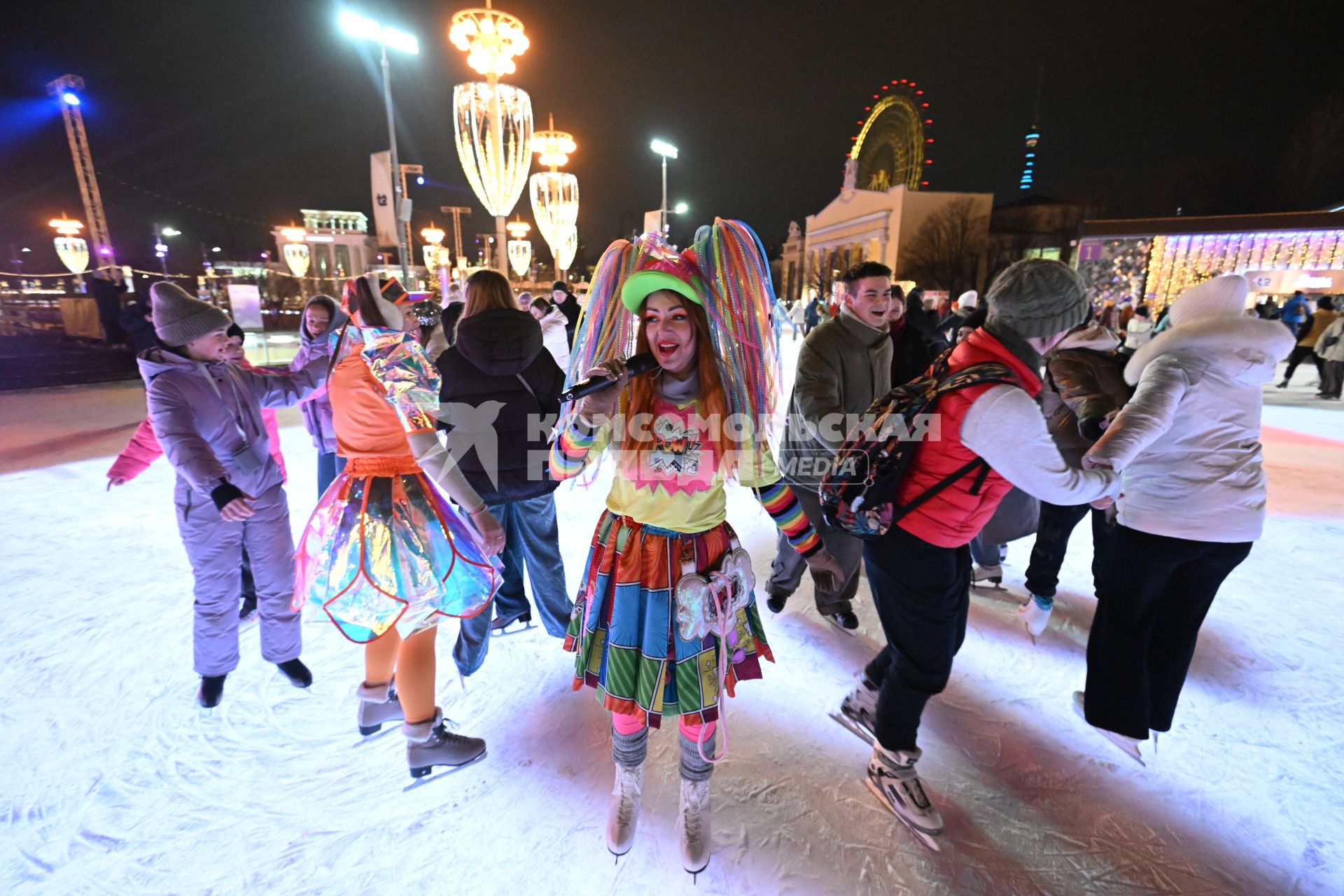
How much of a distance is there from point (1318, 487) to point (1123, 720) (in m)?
5.51

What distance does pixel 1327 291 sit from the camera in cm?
1903

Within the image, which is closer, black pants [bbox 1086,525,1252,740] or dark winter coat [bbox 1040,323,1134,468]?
black pants [bbox 1086,525,1252,740]

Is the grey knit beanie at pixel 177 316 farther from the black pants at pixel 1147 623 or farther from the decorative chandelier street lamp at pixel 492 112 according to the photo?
the decorative chandelier street lamp at pixel 492 112

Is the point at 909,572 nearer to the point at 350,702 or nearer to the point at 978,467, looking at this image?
the point at 978,467

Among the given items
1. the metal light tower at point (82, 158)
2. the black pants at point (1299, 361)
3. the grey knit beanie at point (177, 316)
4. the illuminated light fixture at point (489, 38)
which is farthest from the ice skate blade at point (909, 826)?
the metal light tower at point (82, 158)

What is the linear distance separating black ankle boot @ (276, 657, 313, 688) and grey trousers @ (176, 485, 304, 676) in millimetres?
34

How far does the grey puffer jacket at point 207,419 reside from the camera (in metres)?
2.14

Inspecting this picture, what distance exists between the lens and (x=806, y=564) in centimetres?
289

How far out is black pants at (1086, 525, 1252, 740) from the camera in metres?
2.02

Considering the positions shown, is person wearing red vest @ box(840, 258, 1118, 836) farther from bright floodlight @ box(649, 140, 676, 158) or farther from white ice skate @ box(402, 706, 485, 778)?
bright floodlight @ box(649, 140, 676, 158)

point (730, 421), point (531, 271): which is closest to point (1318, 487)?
point (730, 421)

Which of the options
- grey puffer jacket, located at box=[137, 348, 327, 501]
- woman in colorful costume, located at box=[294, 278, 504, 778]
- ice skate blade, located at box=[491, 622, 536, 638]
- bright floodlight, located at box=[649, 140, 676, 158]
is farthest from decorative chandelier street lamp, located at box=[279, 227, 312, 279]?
woman in colorful costume, located at box=[294, 278, 504, 778]

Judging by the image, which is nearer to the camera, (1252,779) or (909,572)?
(909,572)

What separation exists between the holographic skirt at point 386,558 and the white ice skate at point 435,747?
407 millimetres
